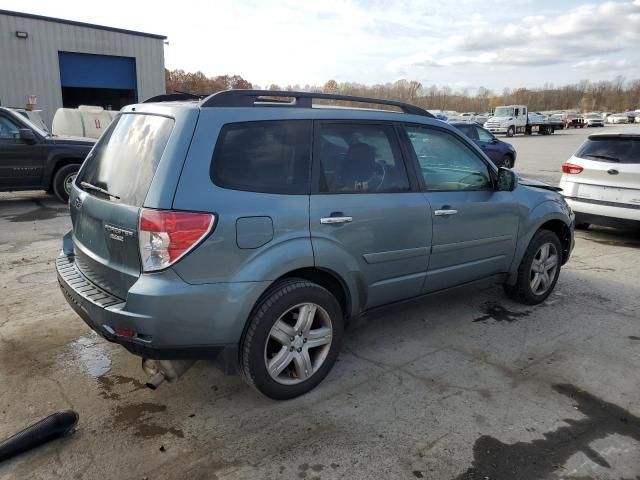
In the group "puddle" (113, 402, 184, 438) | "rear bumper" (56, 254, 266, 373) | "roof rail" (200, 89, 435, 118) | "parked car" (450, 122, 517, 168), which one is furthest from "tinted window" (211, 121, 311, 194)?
"parked car" (450, 122, 517, 168)

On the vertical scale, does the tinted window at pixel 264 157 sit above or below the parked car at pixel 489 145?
above

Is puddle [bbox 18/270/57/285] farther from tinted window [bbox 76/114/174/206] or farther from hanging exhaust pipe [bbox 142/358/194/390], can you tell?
hanging exhaust pipe [bbox 142/358/194/390]

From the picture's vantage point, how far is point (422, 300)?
4070mm

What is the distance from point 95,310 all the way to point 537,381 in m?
2.87

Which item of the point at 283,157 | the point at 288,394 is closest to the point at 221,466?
the point at 288,394

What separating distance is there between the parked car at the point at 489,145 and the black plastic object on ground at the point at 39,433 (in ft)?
47.9

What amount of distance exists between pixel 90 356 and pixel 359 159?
2.39 metres

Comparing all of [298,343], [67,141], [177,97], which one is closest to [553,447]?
[298,343]

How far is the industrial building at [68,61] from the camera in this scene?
21.0 m

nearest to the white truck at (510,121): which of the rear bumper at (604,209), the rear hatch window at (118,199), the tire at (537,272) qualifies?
the rear bumper at (604,209)

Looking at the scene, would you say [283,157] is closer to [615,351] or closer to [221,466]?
[221,466]

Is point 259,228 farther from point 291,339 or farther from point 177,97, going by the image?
point 177,97

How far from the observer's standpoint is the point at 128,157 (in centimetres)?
313

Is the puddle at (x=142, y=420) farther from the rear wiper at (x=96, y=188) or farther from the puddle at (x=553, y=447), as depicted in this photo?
the puddle at (x=553, y=447)
